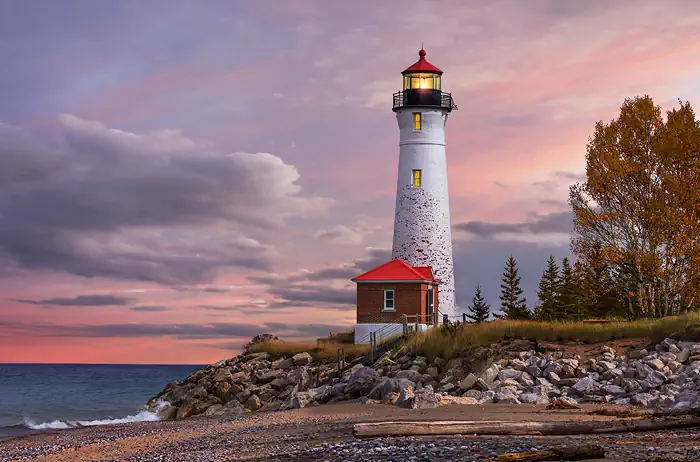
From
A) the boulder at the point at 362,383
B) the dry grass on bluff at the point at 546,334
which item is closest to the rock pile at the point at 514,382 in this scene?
the boulder at the point at 362,383

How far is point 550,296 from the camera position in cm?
4997

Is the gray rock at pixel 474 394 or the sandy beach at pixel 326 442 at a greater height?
the gray rock at pixel 474 394

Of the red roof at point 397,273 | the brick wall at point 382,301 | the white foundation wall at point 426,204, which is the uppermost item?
the white foundation wall at point 426,204

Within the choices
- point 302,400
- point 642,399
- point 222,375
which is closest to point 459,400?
point 642,399

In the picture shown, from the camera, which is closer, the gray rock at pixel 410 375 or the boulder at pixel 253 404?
the gray rock at pixel 410 375


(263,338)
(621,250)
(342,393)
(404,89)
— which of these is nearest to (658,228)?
(621,250)

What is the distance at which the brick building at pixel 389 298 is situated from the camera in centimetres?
4409

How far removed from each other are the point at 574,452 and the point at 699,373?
1260 centimetres

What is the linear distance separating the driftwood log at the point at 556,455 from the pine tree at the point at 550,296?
3160cm

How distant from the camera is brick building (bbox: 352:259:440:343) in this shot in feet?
145

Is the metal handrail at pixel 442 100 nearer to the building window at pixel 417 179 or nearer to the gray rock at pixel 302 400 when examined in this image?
the building window at pixel 417 179

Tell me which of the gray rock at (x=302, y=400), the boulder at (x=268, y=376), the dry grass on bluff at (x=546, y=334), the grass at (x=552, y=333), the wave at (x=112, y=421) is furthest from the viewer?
the boulder at (x=268, y=376)

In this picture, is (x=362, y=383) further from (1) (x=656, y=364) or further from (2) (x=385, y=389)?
(1) (x=656, y=364)

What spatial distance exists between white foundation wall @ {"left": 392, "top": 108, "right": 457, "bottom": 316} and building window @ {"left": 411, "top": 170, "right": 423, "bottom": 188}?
0.44 ft
